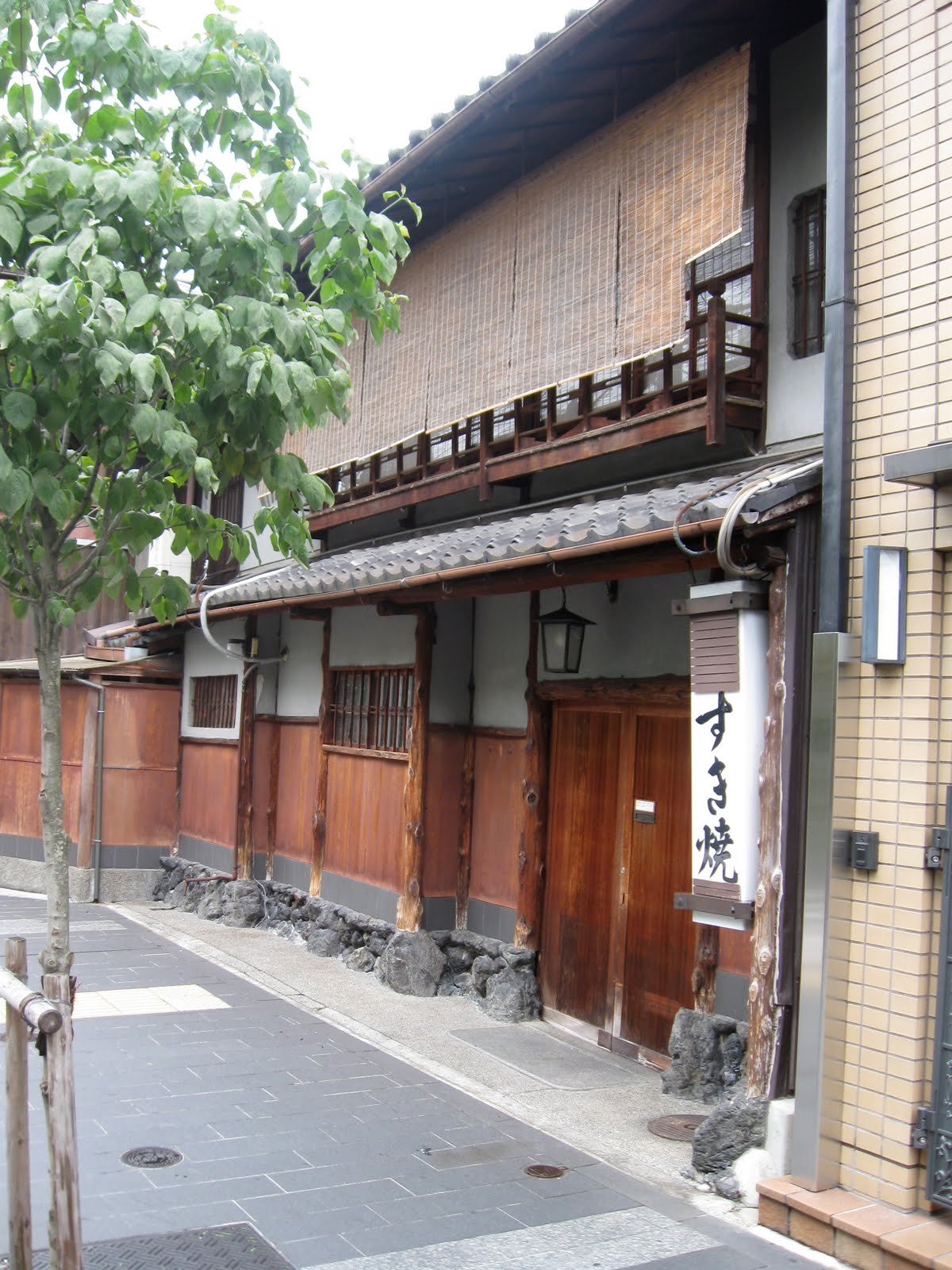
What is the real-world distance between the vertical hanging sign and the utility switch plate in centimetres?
59

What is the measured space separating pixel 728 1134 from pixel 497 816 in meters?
4.53

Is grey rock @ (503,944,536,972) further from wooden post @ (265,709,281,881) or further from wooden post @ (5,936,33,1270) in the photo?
wooden post @ (5,936,33,1270)

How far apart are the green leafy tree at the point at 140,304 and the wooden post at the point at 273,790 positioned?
27.5 feet

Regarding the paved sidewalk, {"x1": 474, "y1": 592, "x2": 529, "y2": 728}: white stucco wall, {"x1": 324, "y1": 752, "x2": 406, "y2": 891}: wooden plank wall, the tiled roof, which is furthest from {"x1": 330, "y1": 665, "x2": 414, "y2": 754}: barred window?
the paved sidewalk

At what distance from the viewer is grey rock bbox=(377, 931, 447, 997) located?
1023cm

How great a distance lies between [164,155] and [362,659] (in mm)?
7056

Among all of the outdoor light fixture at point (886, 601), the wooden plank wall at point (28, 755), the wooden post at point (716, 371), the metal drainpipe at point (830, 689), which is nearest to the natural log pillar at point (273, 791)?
the wooden plank wall at point (28, 755)

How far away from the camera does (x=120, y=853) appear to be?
1558 cm

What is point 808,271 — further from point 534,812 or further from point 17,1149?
point 17,1149

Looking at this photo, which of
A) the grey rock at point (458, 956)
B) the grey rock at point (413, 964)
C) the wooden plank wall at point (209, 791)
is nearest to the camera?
the grey rock at point (413, 964)

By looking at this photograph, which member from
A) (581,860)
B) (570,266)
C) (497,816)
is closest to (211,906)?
(497,816)

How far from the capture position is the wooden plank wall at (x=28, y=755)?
51.0ft

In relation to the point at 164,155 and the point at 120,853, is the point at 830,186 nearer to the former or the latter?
the point at 164,155

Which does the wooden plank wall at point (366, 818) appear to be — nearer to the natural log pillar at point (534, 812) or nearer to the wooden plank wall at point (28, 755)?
the natural log pillar at point (534, 812)
